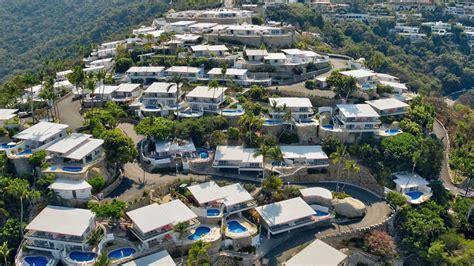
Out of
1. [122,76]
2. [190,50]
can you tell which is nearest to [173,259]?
[122,76]

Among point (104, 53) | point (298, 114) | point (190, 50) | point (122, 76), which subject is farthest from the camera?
point (104, 53)

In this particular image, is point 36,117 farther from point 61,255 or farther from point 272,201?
point 272,201

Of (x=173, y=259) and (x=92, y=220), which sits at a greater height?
(x=92, y=220)

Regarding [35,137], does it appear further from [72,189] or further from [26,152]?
[72,189]

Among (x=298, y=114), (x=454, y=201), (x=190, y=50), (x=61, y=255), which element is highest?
(x=190, y=50)

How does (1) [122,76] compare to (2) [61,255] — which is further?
(1) [122,76]

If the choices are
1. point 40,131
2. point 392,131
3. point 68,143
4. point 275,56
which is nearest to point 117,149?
point 68,143
